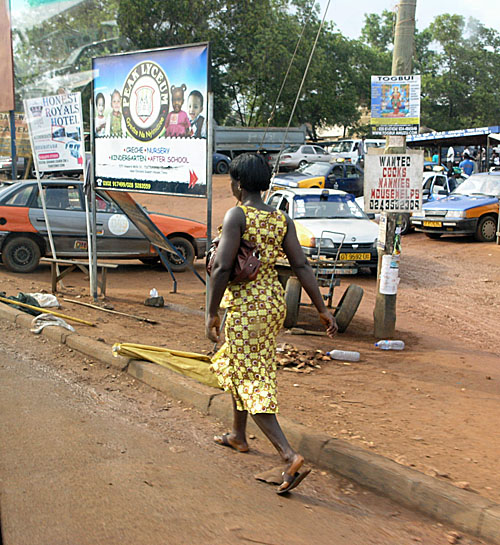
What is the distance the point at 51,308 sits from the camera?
879 centimetres

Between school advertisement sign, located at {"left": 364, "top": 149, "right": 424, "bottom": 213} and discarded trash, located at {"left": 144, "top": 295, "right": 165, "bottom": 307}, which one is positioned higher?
school advertisement sign, located at {"left": 364, "top": 149, "right": 424, "bottom": 213}

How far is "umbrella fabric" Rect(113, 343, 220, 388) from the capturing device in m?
5.64

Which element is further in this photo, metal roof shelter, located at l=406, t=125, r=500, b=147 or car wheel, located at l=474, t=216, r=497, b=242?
metal roof shelter, located at l=406, t=125, r=500, b=147

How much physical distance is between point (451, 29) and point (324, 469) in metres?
63.4

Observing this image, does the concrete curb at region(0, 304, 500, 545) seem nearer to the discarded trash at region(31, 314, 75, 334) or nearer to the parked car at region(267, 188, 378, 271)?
the discarded trash at region(31, 314, 75, 334)

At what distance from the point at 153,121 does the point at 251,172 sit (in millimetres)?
4065

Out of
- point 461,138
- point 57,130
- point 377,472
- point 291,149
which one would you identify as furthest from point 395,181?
→ point 291,149

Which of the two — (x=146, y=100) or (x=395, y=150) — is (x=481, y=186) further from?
(x=146, y=100)


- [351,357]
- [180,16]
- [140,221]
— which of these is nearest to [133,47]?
[180,16]

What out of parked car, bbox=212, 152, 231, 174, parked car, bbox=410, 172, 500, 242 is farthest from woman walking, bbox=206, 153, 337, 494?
parked car, bbox=212, 152, 231, 174

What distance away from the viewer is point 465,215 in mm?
17281

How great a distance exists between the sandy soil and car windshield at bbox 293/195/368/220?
1353mm

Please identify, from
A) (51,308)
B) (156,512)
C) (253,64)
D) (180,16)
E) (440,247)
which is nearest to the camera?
(156,512)

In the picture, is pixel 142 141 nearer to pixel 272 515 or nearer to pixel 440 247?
pixel 272 515
